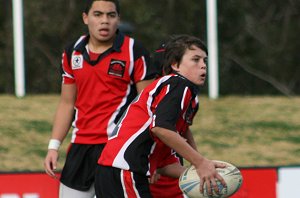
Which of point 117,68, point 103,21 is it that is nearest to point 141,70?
point 117,68

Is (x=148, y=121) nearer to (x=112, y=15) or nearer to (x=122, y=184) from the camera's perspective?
(x=122, y=184)

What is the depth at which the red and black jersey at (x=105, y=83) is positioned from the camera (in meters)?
5.45

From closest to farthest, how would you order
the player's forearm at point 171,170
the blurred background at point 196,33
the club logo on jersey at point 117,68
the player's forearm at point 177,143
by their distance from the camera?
the player's forearm at point 177,143 < the player's forearm at point 171,170 < the club logo on jersey at point 117,68 < the blurred background at point 196,33

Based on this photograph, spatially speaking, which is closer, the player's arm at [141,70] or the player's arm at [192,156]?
the player's arm at [192,156]

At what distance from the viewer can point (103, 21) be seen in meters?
5.45

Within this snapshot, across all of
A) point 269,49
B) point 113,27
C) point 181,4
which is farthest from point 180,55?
point 269,49

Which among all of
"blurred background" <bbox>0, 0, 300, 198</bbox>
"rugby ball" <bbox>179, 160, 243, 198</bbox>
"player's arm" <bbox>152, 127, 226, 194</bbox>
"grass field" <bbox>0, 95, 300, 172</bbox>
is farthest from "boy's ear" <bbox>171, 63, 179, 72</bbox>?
"grass field" <bbox>0, 95, 300, 172</bbox>

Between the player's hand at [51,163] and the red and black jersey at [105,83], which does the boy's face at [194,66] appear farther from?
the player's hand at [51,163]

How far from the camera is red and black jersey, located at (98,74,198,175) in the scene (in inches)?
185

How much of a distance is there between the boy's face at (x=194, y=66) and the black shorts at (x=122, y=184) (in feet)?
1.91

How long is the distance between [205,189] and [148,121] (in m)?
0.46

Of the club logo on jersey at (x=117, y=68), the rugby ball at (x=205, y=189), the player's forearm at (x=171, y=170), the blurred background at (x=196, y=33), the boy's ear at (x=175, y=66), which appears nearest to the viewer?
the rugby ball at (x=205, y=189)

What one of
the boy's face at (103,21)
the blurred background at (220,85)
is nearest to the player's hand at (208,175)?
the boy's face at (103,21)

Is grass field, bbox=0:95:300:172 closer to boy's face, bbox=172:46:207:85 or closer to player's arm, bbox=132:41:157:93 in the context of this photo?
player's arm, bbox=132:41:157:93
